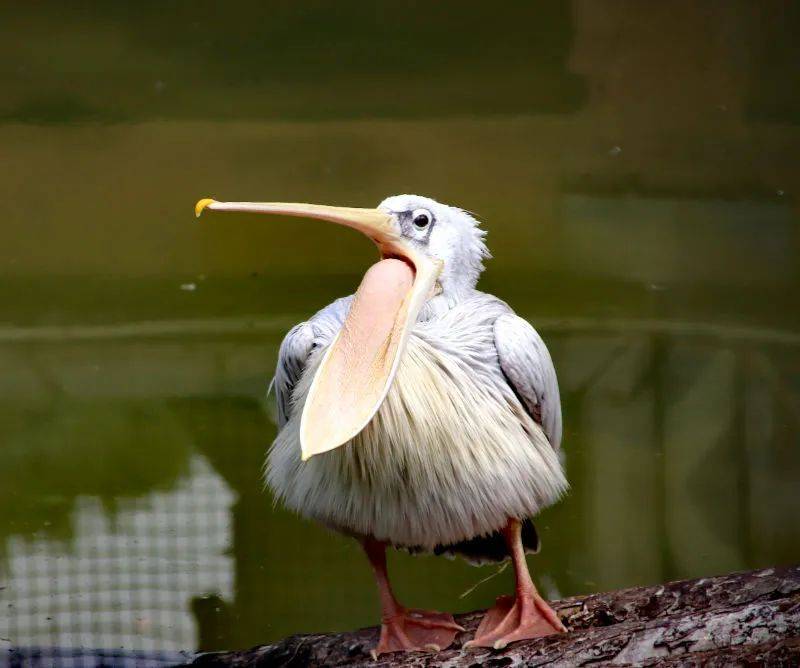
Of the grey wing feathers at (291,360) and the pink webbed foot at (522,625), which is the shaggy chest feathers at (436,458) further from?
the pink webbed foot at (522,625)

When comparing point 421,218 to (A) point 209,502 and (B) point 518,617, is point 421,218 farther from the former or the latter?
(A) point 209,502

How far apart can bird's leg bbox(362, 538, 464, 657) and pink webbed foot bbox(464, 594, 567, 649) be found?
6cm

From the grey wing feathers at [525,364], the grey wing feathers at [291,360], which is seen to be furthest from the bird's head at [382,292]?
the grey wing feathers at [291,360]

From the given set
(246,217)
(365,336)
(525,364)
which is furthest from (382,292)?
(246,217)

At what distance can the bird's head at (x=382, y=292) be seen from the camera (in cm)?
151

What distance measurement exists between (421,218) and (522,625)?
0.71 metres

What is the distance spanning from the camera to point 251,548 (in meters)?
2.46

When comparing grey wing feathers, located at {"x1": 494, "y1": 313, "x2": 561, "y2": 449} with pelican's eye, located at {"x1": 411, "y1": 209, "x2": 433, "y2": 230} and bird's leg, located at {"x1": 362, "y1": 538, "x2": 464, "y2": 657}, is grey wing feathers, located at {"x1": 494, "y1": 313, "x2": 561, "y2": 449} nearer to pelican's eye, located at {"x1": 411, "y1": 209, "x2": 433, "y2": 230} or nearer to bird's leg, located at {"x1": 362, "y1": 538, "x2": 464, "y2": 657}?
pelican's eye, located at {"x1": 411, "y1": 209, "x2": 433, "y2": 230}

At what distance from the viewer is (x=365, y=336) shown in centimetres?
158

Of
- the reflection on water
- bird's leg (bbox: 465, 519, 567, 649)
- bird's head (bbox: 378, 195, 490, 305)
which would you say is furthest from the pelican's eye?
the reflection on water

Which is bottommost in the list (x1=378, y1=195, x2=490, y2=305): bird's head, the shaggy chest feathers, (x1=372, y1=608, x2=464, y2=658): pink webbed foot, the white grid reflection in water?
(x1=372, y1=608, x2=464, y2=658): pink webbed foot

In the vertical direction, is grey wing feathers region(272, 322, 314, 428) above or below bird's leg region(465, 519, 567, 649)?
above

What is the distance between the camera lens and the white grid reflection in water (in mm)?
2453

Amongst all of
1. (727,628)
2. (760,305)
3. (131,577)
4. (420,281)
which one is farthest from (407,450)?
(760,305)
